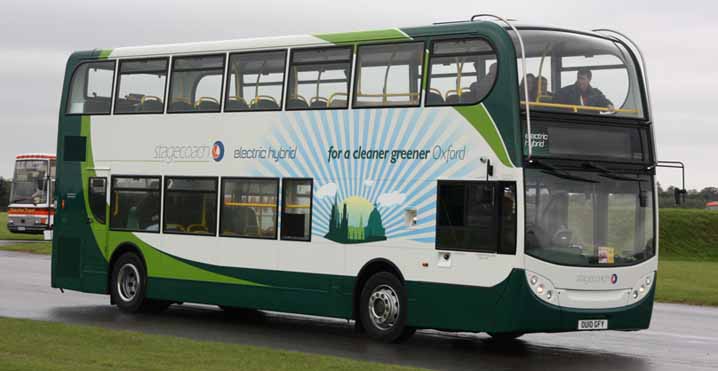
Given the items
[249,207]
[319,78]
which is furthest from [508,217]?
[249,207]

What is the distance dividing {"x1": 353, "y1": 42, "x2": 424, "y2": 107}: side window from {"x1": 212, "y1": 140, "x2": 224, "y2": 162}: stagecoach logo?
115 inches

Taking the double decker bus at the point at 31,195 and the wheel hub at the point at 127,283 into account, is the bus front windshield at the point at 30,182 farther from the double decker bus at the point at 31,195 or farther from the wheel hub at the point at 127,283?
the wheel hub at the point at 127,283

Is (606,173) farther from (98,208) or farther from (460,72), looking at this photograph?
(98,208)

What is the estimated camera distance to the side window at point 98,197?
71.0 ft

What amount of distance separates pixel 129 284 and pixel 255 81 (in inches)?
173

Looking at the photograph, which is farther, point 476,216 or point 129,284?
point 129,284

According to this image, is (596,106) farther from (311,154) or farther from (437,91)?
(311,154)

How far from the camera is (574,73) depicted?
53.9 feet

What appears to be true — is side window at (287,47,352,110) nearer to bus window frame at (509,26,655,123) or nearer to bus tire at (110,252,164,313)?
bus window frame at (509,26,655,123)

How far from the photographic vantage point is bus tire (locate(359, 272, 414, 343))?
16984 mm

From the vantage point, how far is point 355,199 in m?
17.8

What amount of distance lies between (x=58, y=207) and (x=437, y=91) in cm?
849

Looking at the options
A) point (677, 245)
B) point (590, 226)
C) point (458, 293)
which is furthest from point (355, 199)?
point (677, 245)

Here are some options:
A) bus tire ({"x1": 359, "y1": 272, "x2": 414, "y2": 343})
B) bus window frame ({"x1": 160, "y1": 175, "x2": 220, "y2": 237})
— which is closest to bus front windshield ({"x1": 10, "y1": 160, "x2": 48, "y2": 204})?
bus window frame ({"x1": 160, "y1": 175, "x2": 220, "y2": 237})
